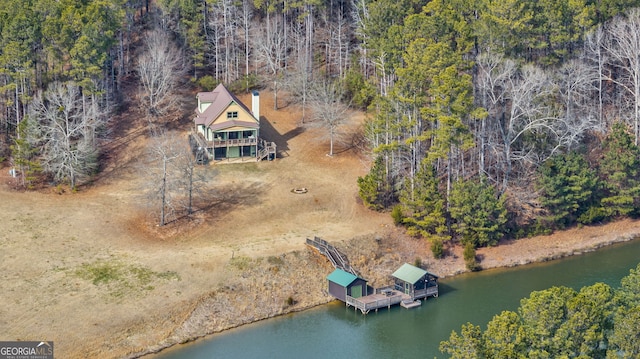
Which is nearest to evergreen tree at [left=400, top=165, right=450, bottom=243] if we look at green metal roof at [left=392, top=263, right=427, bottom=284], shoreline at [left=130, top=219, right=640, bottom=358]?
shoreline at [left=130, top=219, right=640, bottom=358]

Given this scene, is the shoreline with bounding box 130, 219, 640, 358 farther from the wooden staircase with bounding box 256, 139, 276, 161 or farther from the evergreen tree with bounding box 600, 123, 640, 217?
the wooden staircase with bounding box 256, 139, 276, 161

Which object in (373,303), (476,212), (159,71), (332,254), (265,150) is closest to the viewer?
(373,303)

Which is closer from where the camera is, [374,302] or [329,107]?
[374,302]

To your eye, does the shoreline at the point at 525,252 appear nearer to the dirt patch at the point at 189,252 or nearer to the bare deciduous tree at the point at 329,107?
the dirt patch at the point at 189,252

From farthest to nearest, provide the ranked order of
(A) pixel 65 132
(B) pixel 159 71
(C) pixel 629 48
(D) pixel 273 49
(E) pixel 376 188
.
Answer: (D) pixel 273 49 → (B) pixel 159 71 → (C) pixel 629 48 → (A) pixel 65 132 → (E) pixel 376 188

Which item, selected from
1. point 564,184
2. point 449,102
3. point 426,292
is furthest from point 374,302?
point 564,184

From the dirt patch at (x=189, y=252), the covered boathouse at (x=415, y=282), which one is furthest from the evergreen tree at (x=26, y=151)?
the covered boathouse at (x=415, y=282)

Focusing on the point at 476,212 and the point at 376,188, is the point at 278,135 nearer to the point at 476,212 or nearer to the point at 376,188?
the point at 376,188

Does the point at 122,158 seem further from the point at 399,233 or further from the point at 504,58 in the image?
the point at 504,58
